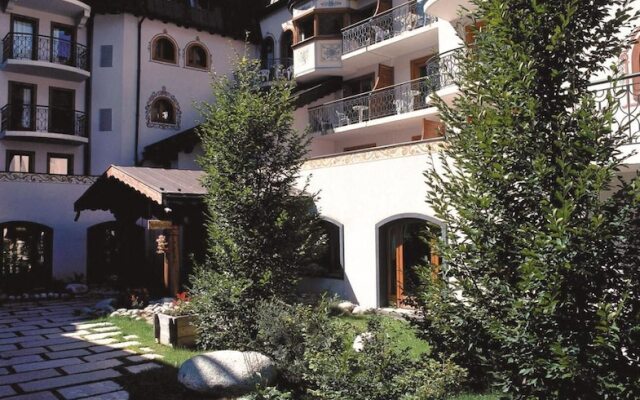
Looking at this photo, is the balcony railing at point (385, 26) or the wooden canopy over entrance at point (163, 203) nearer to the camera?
the wooden canopy over entrance at point (163, 203)

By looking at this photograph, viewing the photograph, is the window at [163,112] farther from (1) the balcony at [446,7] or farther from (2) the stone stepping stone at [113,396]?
(2) the stone stepping stone at [113,396]

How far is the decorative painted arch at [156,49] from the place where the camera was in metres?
20.0

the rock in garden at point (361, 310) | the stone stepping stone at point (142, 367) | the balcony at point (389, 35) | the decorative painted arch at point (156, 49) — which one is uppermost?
the decorative painted arch at point (156, 49)

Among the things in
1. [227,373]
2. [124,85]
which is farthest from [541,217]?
[124,85]

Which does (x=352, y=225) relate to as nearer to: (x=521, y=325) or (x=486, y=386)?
(x=486, y=386)

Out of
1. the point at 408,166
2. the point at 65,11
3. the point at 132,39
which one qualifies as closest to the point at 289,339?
the point at 408,166

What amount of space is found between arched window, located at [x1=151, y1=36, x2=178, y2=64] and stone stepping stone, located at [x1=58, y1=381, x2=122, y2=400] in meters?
16.3

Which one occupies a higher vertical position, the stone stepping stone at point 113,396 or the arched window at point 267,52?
the arched window at point 267,52

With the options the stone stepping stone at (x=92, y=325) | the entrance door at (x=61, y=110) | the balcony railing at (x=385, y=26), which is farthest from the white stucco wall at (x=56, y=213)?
the balcony railing at (x=385, y=26)

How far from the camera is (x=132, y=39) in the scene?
19547 millimetres

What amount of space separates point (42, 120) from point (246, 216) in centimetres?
1436

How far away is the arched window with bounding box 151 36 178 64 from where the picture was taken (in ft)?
66.2

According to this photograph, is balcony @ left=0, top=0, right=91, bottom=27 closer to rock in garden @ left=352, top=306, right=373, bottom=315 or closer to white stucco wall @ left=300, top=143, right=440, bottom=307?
white stucco wall @ left=300, top=143, right=440, bottom=307

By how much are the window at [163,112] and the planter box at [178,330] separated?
13.3m
